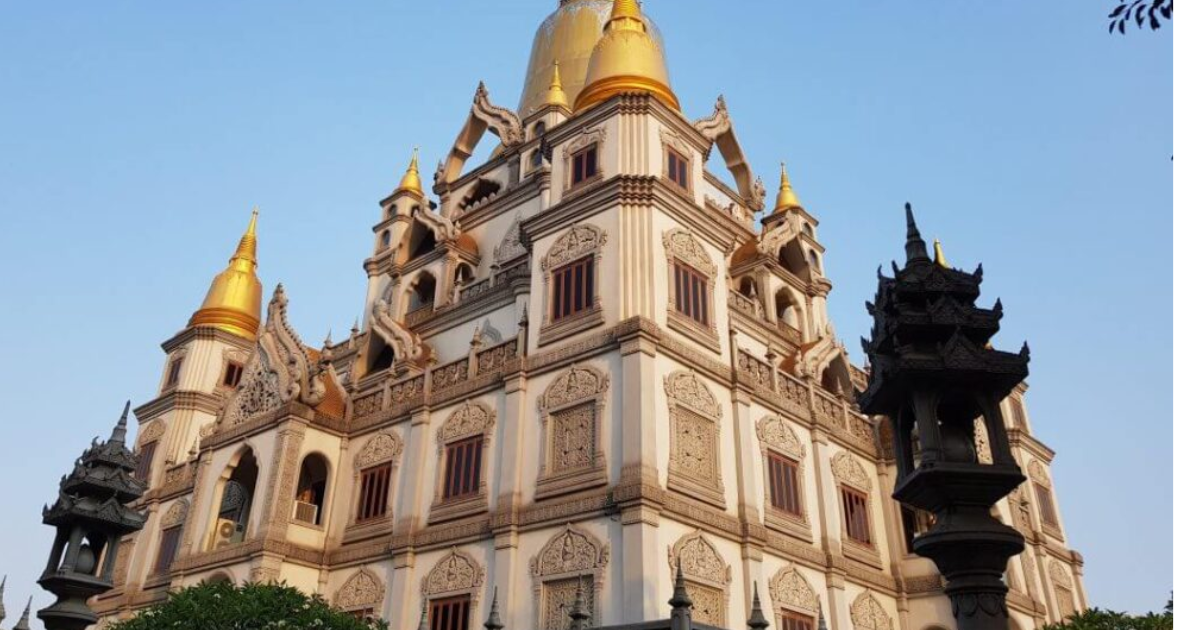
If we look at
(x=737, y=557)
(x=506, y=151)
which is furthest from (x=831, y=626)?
(x=506, y=151)

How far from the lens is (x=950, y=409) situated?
1042 cm

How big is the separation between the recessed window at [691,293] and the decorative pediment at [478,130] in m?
14.2

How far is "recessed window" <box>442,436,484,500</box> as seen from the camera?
70.9 ft

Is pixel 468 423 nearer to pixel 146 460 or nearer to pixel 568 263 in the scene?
pixel 568 263

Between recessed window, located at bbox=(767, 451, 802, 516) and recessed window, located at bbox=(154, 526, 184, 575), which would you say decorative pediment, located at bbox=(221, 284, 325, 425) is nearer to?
recessed window, located at bbox=(154, 526, 184, 575)

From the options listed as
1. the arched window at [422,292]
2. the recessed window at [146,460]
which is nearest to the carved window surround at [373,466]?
the arched window at [422,292]

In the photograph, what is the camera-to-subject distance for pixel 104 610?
28.9 meters

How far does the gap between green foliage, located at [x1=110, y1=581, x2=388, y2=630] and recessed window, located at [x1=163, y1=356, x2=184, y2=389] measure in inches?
884

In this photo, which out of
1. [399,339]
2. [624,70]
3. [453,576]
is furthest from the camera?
[399,339]

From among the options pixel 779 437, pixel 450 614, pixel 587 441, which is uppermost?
pixel 779 437

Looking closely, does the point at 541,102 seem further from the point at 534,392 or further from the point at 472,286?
the point at 534,392

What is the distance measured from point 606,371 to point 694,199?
614cm

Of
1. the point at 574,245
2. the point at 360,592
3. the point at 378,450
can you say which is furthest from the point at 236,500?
the point at 574,245

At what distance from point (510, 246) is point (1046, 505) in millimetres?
19993
